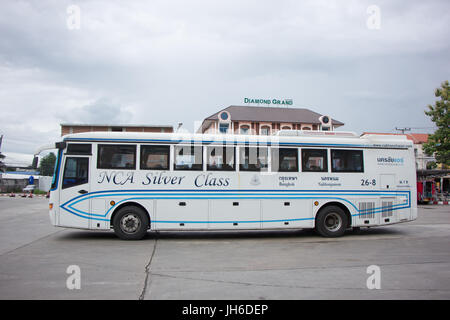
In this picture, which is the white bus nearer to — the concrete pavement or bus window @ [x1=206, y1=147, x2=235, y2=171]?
bus window @ [x1=206, y1=147, x2=235, y2=171]

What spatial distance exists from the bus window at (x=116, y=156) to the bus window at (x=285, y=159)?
4.43m

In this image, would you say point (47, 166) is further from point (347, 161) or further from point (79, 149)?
point (347, 161)

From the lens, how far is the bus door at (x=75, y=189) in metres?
10.8

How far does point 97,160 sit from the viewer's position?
10969 mm

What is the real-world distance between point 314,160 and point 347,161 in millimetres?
1169

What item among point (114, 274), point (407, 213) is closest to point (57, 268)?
point (114, 274)

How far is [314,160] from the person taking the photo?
1176cm

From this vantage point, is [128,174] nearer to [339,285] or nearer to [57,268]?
[57,268]

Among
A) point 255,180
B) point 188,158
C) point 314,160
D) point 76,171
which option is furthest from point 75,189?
point 314,160

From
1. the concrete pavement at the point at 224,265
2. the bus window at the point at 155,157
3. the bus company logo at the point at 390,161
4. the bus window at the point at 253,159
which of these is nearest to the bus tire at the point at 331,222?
the concrete pavement at the point at 224,265

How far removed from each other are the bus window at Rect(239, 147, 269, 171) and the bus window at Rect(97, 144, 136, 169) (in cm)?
335

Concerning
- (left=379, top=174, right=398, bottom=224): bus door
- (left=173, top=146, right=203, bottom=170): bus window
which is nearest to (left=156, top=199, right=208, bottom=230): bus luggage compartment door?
(left=173, top=146, right=203, bottom=170): bus window

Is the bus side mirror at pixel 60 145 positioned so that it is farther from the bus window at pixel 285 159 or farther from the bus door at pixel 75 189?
the bus window at pixel 285 159
